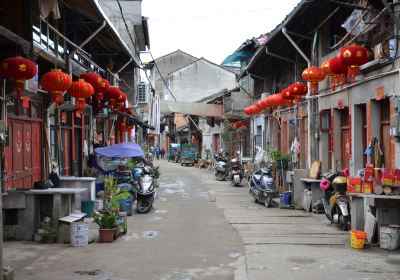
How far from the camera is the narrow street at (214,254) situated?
7.88 m

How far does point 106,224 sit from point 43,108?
542 cm

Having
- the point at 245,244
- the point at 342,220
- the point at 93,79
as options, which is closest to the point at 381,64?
the point at 342,220

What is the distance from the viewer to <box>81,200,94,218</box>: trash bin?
13555 millimetres

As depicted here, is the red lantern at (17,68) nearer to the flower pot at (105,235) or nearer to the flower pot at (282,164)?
the flower pot at (105,235)

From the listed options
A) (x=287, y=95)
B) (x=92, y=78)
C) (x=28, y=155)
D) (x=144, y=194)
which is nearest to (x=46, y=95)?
(x=92, y=78)

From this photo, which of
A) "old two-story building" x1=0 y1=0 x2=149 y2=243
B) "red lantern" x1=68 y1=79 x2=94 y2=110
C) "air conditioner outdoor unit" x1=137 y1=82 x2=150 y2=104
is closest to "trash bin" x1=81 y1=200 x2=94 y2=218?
"old two-story building" x1=0 y1=0 x2=149 y2=243

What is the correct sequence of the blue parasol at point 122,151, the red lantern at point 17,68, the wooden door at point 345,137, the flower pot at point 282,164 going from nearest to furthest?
the red lantern at point 17,68, the wooden door at point 345,137, the blue parasol at point 122,151, the flower pot at point 282,164

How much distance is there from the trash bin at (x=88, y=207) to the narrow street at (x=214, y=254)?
108 cm

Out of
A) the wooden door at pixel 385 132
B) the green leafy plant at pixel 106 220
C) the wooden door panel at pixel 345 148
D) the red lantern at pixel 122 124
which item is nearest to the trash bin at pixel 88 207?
the green leafy plant at pixel 106 220

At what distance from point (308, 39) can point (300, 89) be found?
2.70m

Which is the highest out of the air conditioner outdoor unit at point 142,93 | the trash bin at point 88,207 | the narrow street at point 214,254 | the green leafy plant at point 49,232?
the air conditioner outdoor unit at point 142,93

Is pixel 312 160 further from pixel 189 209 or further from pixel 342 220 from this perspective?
pixel 342 220

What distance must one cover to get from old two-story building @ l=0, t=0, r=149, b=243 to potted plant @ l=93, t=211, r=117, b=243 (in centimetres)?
85

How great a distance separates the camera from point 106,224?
10.6 metres
